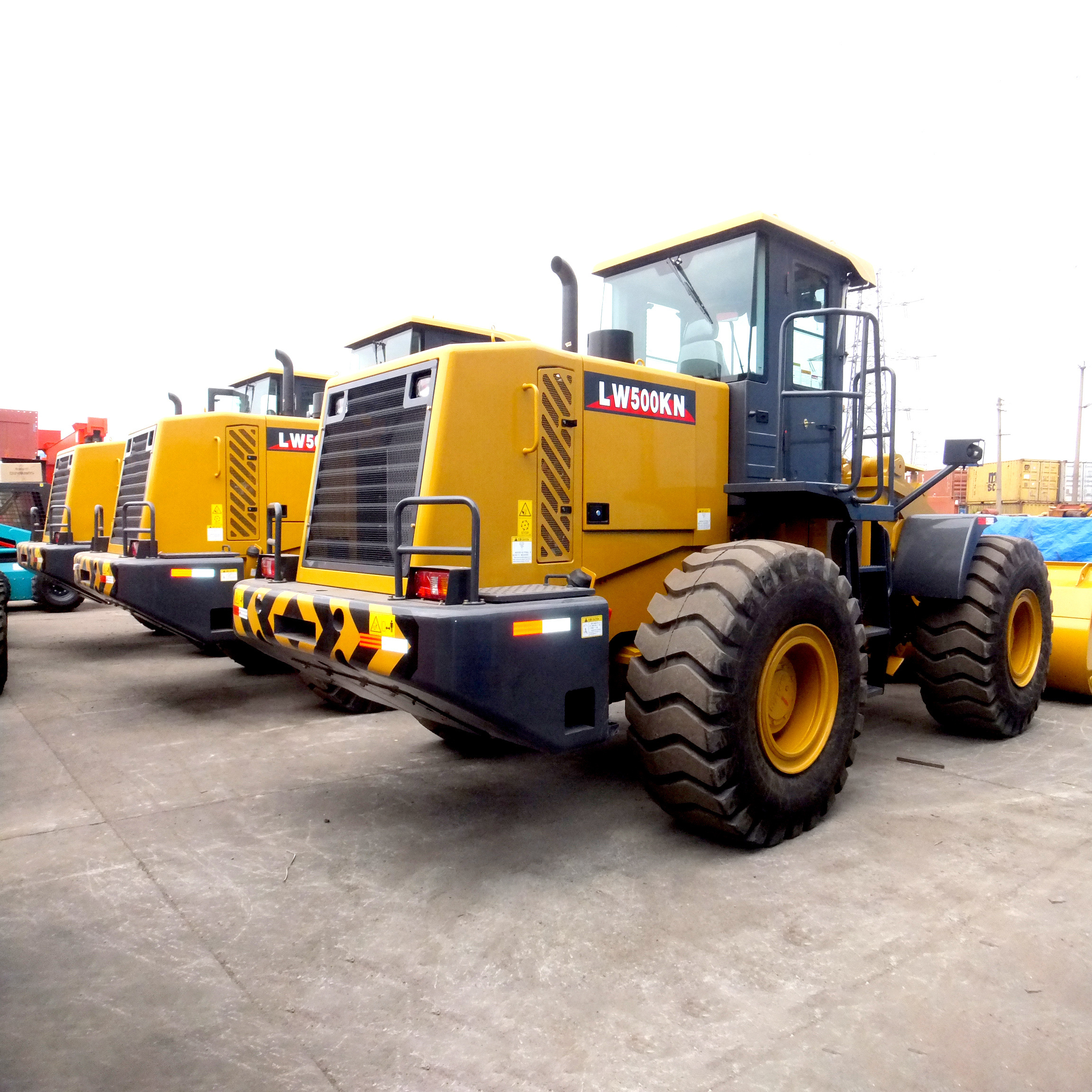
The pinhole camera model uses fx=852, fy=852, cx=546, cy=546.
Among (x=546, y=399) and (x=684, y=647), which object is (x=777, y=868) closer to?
(x=684, y=647)

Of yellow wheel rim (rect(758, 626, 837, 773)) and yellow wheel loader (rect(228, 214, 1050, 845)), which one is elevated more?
yellow wheel loader (rect(228, 214, 1050, 845))

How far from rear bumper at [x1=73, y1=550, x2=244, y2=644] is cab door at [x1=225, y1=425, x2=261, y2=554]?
71 centimetres

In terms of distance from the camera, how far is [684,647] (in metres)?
3.34

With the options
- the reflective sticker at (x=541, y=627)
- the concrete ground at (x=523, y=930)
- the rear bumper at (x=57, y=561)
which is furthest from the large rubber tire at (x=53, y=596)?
the reflective sticker at (x=541, y=627)

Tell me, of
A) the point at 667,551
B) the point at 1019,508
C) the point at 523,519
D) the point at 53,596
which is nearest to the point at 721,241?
the point at 667,551

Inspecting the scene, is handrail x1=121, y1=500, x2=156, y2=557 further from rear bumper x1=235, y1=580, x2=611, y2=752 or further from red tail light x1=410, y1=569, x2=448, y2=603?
red tail light x1=410, y1=569, x2=448, y2=603

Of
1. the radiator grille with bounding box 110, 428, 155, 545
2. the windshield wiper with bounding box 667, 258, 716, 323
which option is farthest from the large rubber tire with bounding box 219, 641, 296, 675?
the windshield wiper with bounding box 667, 258, 716, 323

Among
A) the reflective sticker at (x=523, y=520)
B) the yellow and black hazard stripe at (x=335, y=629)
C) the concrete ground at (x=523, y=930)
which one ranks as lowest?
the concrete ground at (x=523, y=930)

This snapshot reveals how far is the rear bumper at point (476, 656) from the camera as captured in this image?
2.96m

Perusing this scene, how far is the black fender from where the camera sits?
5090 mm

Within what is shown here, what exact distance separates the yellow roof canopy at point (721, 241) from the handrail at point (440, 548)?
2.47 meters

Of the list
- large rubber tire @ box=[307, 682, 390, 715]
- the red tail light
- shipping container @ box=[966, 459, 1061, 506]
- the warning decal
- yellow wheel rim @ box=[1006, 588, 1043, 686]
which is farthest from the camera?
shipping container @ box=[966, 459, 1061, 506]

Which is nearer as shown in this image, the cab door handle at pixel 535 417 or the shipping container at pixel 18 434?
the cab door handle at pixel 535 417

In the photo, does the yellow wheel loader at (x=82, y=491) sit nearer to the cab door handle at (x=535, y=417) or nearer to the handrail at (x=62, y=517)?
the handrail at (x=62, y=517)
